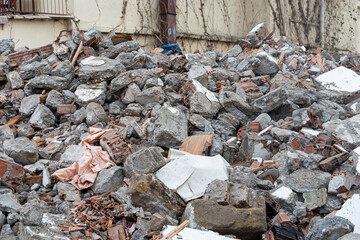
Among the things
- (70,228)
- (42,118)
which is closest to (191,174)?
(70,228)

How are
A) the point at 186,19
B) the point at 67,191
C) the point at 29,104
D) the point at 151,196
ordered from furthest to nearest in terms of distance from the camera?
the point at 186,19 → the point at 29,104 → the point at 67,191 → the point at 151,196

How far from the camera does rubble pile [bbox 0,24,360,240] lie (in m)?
3.96

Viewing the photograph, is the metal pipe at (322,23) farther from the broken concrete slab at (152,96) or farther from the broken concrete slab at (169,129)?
the broken concrete slab at (169,129)

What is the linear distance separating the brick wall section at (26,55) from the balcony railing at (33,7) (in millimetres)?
1434

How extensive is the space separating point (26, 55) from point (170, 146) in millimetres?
3519

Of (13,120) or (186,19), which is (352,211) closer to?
(13,120)

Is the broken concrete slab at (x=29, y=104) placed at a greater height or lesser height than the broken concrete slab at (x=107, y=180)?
greater

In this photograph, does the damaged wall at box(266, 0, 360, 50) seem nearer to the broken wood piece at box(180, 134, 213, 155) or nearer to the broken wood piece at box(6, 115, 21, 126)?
the broken wood piece at box(180, 134, 213, 155)

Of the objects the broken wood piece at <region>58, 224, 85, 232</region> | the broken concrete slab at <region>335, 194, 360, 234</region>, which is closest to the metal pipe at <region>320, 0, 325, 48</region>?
Answer: the broken concrete slab at <region>335, 194, 360, 234</region>

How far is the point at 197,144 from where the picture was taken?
5.18 metres

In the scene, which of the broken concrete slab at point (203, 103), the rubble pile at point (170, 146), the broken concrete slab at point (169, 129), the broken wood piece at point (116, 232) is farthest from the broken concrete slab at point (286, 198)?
the broken concrete slab at point (203, 103)

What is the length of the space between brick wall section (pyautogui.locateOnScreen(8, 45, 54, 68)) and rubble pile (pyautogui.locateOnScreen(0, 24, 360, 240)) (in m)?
0.02

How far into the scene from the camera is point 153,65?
6.99 metres

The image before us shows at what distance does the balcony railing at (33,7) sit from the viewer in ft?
27.6
